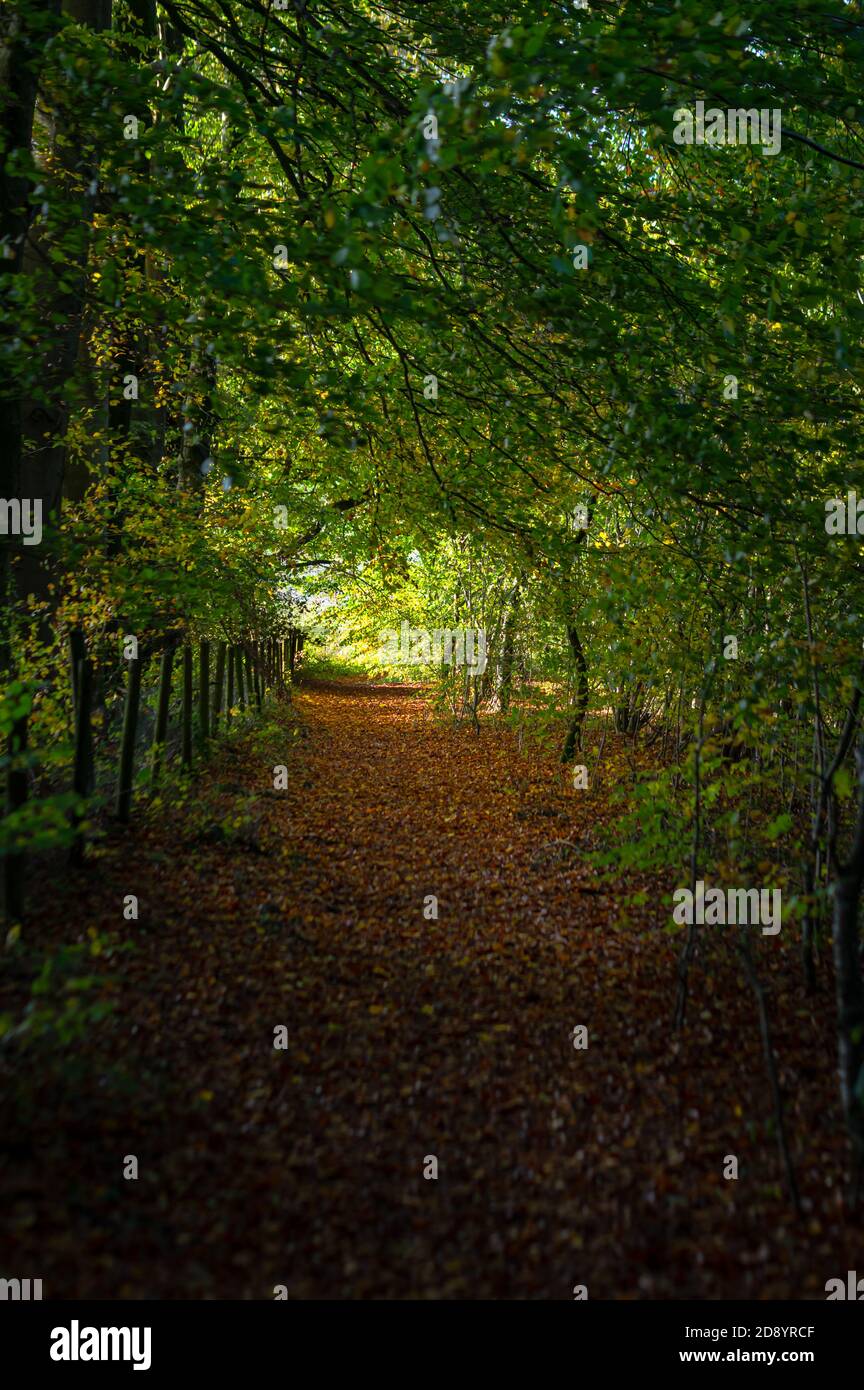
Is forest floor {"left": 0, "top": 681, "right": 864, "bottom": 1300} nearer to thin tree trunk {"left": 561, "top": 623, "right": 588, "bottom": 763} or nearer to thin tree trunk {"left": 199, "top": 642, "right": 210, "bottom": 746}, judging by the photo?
thin tree trunk {"left": 199, "top": 642, "right": 210, "bottom": 746}

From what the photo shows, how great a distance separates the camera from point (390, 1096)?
14.3ft

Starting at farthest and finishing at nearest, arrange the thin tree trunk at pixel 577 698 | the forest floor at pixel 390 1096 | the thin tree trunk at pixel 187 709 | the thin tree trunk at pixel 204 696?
the thin tree trunk at pixel 577 698 < the thin tree trunk at pixel 204 696 < the thin tree trunk at pixel 187 709 < the forest floor at pixel 390 1096

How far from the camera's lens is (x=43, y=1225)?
279cm

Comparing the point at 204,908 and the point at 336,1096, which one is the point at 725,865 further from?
the point at 204,908

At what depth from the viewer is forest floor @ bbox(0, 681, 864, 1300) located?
10.1 ft

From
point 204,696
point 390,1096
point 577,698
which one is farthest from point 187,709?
point 577,698

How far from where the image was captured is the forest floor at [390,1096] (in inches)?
121

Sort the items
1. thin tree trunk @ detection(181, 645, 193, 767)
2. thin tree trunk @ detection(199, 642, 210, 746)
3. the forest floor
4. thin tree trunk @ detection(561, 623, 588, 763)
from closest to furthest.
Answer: the forest floor, thin tree trunk @ detection(181, 645, 193, 767), thin tree trunk @ detection(199, 642, 210, 746), thin tree trunk @ detection(561, 623, 588, 763)

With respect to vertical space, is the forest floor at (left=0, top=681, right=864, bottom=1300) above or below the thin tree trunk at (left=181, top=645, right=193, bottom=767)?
below

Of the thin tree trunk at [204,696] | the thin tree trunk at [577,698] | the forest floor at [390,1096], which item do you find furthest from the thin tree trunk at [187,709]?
the thin tree trunk at [577,698]

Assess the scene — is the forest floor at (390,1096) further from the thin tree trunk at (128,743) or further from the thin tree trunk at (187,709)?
the thin tree trunk at (187,709)

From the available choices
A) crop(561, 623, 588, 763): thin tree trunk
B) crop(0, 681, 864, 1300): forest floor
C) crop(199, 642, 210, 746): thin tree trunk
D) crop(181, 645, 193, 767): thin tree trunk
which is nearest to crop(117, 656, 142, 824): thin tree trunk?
crop(0, 681, 864, 1300): forest floor

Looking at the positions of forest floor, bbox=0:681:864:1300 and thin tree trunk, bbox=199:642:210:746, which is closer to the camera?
forest floor, bbox=0:681:864:1300

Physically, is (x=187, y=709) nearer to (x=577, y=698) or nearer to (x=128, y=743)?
(x=128, y=743)
